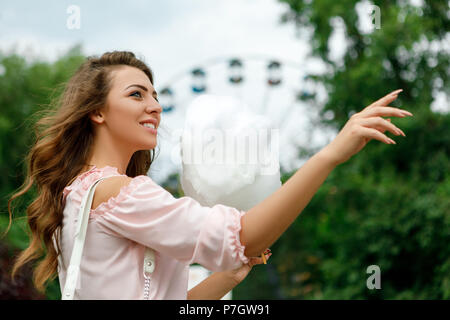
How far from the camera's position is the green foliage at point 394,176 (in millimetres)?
8289

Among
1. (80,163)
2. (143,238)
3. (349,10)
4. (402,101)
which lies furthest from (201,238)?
(349,10)

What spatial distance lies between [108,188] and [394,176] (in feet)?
28.5

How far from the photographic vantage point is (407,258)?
28.6 ft

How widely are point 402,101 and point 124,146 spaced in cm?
957

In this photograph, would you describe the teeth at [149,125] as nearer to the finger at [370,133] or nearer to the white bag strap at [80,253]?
the white bag strap at [80,253]

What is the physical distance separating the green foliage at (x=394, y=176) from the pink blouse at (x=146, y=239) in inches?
265

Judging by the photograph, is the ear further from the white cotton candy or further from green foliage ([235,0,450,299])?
green foliage ([235,0,450,299])

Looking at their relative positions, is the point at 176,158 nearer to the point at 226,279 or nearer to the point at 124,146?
the point at 124,146

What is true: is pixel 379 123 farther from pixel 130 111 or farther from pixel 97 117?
pixel 97 117

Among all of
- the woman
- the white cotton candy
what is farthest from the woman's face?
the white cotton candy

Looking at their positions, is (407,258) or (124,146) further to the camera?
(407,258)

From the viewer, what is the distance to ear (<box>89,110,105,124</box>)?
1.69m

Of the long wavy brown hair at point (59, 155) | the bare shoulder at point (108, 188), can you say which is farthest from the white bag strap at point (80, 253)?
the long wavy brown hair at point (59, 155)
